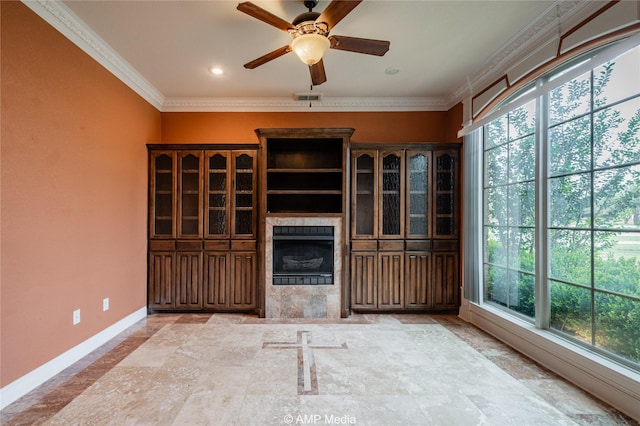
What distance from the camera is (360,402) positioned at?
1.97 m

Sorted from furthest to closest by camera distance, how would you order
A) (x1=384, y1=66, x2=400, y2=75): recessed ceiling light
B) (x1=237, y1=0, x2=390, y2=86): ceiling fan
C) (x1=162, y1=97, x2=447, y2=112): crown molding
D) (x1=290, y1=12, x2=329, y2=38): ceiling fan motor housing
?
(x1=162, y1=97, x2=447, y2=112): crown molding, (x1=384, y1=66, x2=400, y2=75): recessed ceiling light, (x1=290, y1=12, x2=329, y2=38): ceiling fan motor housing, (x1=237, y1=0, x2=390, y2=86): ceiling fan

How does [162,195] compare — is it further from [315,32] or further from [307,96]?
[315,32]

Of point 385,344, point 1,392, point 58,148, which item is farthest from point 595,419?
point 58,148

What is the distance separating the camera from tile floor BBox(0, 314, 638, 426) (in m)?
1.84

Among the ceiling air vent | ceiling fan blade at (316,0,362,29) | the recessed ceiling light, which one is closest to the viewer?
ceiling fan blade at (316,0,362,29)

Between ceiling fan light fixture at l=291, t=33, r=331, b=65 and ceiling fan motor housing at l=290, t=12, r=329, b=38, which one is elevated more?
ceiling fan motor housing at l=290, t=12, r=329, b=38

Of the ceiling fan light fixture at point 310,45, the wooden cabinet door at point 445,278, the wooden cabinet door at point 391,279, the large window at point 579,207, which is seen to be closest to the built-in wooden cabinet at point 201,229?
the wooden cabinet door at point 391,279

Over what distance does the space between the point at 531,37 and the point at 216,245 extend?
415cm

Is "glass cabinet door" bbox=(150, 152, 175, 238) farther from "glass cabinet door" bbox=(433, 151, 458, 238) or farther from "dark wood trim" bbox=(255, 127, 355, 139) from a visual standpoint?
"glass cabinet door" bbox=(433, 151, 458, 238)

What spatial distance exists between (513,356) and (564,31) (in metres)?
Result: 2.88

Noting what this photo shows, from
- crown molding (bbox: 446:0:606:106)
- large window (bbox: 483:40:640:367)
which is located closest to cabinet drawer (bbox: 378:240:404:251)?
large window (bbox: 483:40:640:367)

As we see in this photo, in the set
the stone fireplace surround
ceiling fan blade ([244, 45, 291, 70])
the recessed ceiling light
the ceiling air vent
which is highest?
the recessed ceiling light

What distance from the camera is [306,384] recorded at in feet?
7.11

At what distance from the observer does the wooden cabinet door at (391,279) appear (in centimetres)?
387
